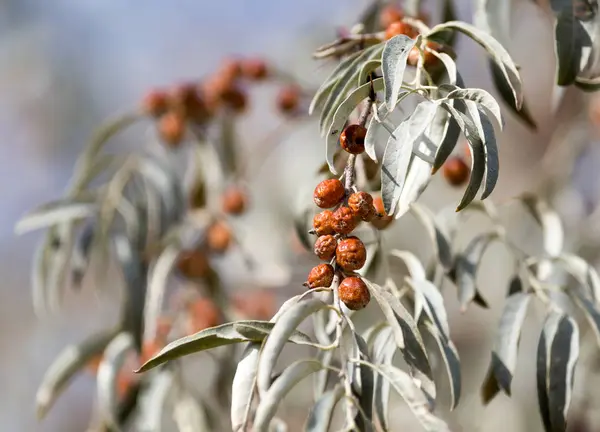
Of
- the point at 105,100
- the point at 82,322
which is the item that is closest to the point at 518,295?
the point at 82,322

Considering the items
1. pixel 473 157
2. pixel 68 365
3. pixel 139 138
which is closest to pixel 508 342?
pixel 473 157

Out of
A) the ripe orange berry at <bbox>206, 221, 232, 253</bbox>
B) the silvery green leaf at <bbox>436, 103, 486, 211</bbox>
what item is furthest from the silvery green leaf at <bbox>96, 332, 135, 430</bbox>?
the silvery green leaf at <bbox>436, 103, 486, 211</bbox>

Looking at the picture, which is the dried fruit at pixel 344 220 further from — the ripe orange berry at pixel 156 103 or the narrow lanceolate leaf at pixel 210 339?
the ripe orange berry at pixel 156 103

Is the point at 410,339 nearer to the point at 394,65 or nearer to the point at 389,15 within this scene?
the point at 394,65

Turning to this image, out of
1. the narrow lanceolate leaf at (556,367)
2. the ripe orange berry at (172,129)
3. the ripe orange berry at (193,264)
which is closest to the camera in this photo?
the narrow lanceolate leaf at (556,367)

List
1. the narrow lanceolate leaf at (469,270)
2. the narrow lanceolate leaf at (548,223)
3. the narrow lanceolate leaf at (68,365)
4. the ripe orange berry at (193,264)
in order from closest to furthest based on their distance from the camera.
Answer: the narrow lanceolate leaf at (469,270), the narrow lanceolate leaf at (548,223), the narrow lanceolate leaf at (68,365), the ripe orange berry at (193,264)

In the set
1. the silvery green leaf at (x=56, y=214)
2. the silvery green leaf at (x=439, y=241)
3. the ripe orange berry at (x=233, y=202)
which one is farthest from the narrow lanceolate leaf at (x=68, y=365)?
the silvery green leaf at (x=439, y=241)

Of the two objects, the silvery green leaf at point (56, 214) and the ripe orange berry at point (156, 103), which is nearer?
the silvery green leaf at point (56, 214)

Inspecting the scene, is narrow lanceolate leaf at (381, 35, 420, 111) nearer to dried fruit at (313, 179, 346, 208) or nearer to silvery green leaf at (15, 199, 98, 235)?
dried fruit at (313, 179, 346, 208)
